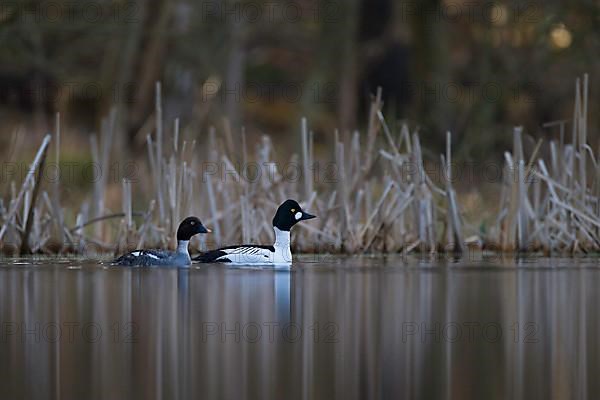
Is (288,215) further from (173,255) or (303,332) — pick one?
(303,332)

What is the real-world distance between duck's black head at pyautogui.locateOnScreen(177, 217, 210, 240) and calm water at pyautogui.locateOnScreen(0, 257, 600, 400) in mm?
535

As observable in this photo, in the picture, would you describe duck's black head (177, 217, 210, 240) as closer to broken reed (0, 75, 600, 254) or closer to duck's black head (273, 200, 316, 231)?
broken reed (0, 75, 600, 254)

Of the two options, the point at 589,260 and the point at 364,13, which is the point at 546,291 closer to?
the point at 589,260

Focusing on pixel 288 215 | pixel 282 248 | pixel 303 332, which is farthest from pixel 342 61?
pixel 303 332

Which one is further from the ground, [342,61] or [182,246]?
[342,61]

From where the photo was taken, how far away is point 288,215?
36.3ft

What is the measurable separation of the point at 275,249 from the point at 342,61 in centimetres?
722

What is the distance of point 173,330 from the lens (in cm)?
670

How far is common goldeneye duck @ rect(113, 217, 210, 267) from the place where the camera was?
10.3 meters

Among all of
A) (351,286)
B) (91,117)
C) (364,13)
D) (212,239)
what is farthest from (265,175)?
(91,117)

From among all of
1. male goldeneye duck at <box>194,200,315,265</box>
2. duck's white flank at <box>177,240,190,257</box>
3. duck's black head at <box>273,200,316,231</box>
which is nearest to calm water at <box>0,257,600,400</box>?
male goldeneye duck at <box>194,200,315,265</box>

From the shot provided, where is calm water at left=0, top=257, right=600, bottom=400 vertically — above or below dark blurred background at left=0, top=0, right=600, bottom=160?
below

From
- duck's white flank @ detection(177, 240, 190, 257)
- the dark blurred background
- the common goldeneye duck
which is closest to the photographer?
the common goldeneye duck

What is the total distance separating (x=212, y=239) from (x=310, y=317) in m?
4.63
